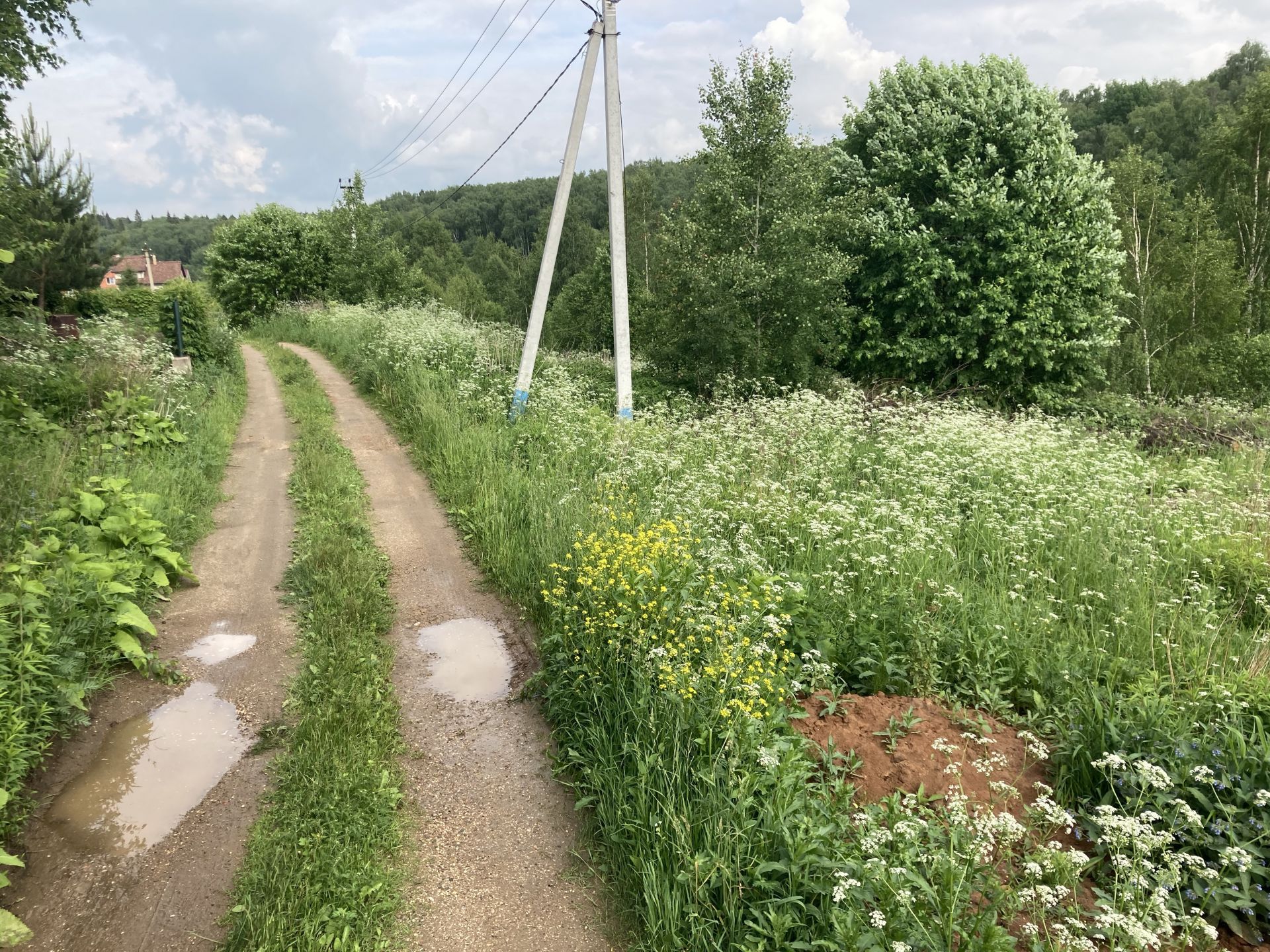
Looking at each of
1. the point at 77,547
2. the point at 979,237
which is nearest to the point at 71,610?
the point at 77,547

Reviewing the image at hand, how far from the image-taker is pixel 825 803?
327 centimetres

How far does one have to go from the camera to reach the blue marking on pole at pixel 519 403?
11188 millimetres

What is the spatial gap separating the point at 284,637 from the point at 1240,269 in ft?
106

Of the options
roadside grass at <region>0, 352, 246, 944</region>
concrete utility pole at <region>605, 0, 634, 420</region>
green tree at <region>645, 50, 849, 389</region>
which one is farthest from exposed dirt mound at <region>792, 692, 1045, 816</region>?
green tree at <region>645, 50, 849, 389</region>

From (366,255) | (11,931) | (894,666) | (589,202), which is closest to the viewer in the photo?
(11,931)

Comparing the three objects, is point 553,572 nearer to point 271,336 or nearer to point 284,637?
point 284,637

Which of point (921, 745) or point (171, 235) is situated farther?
point (171, 235)

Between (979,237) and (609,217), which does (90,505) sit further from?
(979,237)

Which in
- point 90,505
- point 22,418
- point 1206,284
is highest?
point 1206,284

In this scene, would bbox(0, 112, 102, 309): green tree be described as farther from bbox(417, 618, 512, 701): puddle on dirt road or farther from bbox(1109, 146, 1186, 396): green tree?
bbox(1109, 146, 1186, 396): green tree

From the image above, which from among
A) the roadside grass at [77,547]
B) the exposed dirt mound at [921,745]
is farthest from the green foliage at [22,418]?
the exposed dirt mound at [921,745]

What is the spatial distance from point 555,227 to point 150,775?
953 centimetres

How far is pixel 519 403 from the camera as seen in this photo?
1130 cm

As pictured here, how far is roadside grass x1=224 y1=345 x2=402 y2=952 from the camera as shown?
312cm
